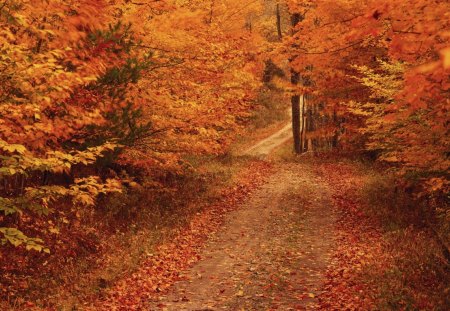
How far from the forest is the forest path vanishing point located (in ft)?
0.20

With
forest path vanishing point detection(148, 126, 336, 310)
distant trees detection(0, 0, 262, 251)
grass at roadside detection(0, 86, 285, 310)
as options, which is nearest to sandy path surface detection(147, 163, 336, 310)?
forest path vanishing point detection(148, 126, 336, 310)

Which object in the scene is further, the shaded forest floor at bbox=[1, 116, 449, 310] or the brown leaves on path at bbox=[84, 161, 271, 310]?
the brown leaves on path at bbox=[84, 161, 271, 310]

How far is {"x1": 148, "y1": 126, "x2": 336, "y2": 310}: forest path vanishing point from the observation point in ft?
30.9

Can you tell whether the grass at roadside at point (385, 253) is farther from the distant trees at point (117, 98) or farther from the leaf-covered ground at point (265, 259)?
the distant trees at point (117, 98)

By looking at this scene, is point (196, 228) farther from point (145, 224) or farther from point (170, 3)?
point (170, 3)

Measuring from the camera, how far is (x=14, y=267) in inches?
409

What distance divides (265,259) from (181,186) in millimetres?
8062

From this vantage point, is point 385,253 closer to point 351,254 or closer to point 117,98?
point 351,254

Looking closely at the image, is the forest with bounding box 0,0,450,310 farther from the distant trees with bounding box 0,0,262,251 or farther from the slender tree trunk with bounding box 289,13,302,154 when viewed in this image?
the slender tree trunk with bounding box 289,13,302,154

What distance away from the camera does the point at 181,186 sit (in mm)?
19328

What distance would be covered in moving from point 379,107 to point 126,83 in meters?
8.23

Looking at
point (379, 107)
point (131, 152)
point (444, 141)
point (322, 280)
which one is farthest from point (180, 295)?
point (379, 107)

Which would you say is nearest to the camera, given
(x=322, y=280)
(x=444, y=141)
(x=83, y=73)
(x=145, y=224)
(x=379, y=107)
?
(x=83, y=73)

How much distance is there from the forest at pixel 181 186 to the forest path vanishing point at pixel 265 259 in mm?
60
